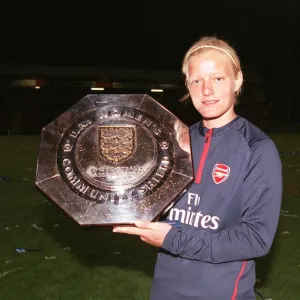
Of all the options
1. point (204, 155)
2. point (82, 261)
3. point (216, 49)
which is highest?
point (216, 49)

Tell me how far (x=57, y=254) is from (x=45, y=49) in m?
17.9

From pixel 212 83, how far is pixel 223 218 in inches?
16.5

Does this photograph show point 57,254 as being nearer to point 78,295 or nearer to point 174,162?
point 78,295

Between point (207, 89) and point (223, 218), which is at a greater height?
point (207, 89)

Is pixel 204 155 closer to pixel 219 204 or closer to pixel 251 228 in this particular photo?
pixel 219 204

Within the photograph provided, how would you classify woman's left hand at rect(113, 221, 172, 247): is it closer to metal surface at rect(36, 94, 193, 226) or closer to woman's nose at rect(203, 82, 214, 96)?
metal surface at rect(36, 94, 193, 226)

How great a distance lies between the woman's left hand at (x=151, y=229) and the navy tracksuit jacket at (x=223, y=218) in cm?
2

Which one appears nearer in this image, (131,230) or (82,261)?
(131,230)

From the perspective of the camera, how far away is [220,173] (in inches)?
56.8

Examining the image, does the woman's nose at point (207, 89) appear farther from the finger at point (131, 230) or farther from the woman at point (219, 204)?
the finger at point (131, 230)

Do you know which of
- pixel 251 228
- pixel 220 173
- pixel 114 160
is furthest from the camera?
pixel 114 160

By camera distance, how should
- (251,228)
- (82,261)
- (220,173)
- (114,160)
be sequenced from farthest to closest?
(82,261), (114,160), (220,173), (251,228)

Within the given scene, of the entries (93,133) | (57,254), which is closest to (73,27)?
(57,254)

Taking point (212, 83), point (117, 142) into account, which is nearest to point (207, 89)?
point (212, 83)
